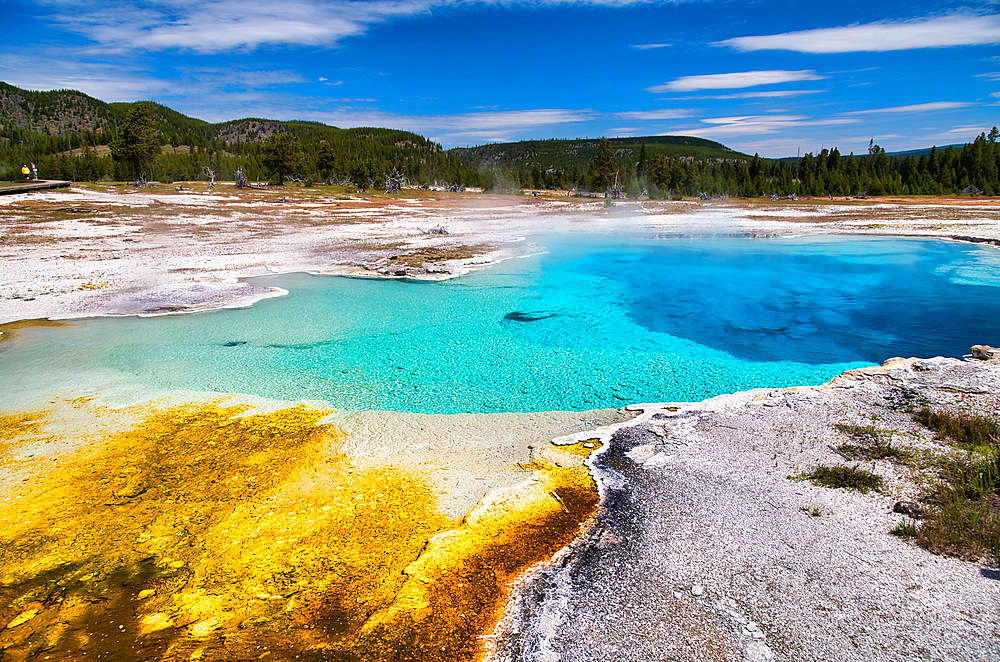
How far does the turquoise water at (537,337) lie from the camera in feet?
33.5

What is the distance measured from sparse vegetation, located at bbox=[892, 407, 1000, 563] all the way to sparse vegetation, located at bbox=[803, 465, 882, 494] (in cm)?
48

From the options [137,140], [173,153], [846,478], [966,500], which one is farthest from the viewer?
[173,153]

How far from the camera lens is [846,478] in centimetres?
588

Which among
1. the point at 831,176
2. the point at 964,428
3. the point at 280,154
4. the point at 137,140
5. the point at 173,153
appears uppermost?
the point at 173,153

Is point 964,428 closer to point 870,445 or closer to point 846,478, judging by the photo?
point 870,445

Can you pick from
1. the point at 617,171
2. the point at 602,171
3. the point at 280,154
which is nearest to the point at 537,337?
the point at 280,154

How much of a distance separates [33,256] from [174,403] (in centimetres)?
1799

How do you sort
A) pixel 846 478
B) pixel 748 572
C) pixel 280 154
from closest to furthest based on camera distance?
pixel 748 572 < pixel 846 478 < pixel 280 154

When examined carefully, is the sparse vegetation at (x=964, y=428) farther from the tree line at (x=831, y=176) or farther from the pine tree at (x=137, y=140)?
the tree line at (x=831, y=176)

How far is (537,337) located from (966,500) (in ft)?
29.7

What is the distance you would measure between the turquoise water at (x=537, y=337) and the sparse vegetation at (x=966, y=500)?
3.80 metres

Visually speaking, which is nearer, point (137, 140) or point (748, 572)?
point (748, 572)

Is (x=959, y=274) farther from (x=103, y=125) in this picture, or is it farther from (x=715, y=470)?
(x=103, y=125)

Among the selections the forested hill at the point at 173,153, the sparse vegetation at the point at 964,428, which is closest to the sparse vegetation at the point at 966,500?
the sparse vegetation at the point at 964,428
